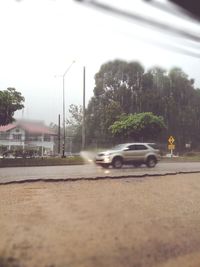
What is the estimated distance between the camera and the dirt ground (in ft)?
34.2

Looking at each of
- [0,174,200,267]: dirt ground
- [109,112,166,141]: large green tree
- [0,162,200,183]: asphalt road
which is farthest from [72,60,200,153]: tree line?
[0,174,200,267]: dirt ground

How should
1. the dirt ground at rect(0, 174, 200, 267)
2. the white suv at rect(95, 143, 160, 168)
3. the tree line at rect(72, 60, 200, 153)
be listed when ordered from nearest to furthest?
the dirt ground at rect(0, 174, 200, 267)
the white suv at rect(95, 143, 160, 168)
the tree line at rect(72, 60, 200, 153)

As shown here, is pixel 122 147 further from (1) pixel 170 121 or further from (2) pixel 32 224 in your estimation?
(1) pixel 170 121

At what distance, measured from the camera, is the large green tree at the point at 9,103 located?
3256 centimetres

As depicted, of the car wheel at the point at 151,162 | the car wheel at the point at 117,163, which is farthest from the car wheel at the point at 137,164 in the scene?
the car wheel at the point at 117,163

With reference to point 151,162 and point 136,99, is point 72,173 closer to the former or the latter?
point 151,162

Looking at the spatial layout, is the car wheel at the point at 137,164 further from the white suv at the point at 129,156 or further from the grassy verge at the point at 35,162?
the grassy verge at the point at 35,162

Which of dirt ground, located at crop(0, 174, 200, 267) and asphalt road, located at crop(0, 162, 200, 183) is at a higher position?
asphalt road, located at crop(0, 162, 200, 183)

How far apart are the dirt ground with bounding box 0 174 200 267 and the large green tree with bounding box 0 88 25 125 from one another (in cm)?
1574

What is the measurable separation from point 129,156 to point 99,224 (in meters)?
12.7

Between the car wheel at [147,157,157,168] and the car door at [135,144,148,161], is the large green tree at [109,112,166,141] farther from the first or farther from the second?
the car door at [135,144,148,161]

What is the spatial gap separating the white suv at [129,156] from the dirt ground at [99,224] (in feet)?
18.3

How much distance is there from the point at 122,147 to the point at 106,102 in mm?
34019

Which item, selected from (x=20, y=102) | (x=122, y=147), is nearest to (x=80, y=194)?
(x=122, y=147)
